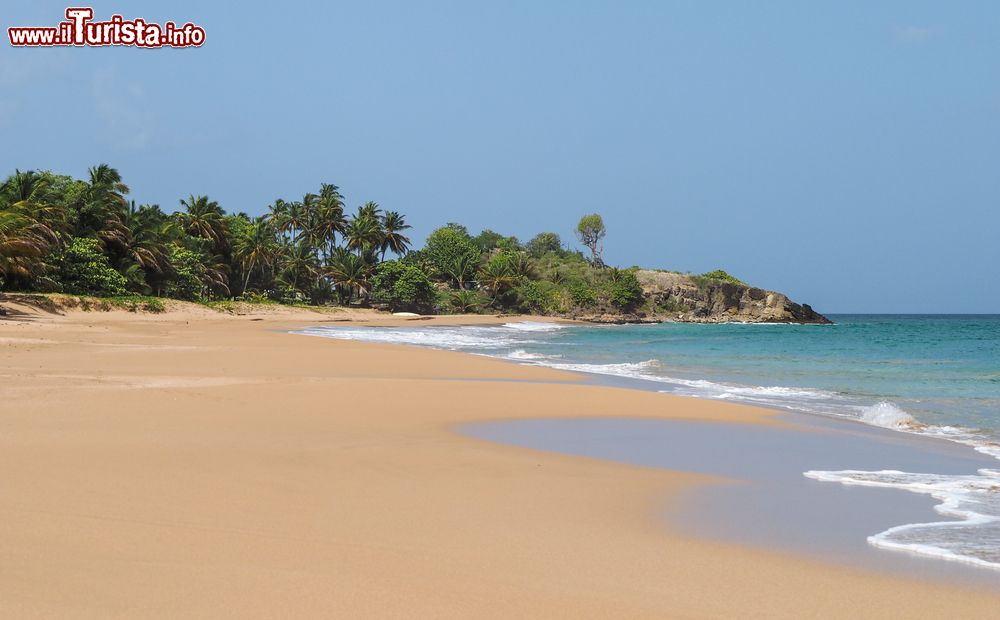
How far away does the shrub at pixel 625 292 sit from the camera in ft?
308

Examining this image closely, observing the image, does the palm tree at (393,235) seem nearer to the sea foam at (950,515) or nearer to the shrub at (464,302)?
the shrub at (464,302)

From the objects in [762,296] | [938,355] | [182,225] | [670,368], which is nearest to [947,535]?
[670,368]

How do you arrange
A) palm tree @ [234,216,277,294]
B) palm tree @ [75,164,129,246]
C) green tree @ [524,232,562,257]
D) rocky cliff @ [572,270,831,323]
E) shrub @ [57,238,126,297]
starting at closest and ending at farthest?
shrub @ [57,238,126,297], palm tree @ [75,164,129,246], palm tree @ [234,216,277,294], rocky cliff @ [572,270,831,323], green tree @ [524,232,562,257]

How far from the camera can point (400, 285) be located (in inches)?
2899

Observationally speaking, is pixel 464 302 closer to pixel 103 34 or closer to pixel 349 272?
pixel 349 272

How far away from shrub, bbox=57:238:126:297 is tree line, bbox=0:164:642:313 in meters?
0.06

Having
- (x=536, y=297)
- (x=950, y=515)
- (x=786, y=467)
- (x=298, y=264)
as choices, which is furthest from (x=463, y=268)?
(x=950, y=515)

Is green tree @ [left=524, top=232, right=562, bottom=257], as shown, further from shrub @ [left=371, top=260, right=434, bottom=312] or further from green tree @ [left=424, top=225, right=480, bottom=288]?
shrub @ [left=371, top=260, right=434, bottom=312]

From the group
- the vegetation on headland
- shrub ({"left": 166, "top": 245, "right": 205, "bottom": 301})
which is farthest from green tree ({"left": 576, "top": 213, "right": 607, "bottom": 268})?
shrub ({"left": 166, "top": 245, "right": 205, "bottom": 301})

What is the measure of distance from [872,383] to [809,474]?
12763 mm

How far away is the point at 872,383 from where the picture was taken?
18453mm

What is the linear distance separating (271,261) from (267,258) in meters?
1.08

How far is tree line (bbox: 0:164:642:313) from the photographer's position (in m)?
41.6

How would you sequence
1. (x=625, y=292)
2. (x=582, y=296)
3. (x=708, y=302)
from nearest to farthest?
1. (x=582, y=296)
2. (x=625, y=292)
3. (x=708, y=302)
